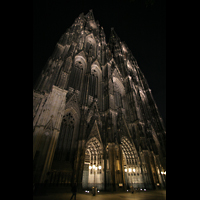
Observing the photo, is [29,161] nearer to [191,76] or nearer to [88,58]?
[191,76]

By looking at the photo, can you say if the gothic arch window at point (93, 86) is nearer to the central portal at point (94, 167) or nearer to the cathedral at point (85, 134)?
the cathedral at point (85, 134)

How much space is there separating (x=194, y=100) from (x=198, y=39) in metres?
0.91

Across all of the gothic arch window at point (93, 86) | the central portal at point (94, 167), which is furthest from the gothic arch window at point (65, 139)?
the gothic arch window at point (93, 86)

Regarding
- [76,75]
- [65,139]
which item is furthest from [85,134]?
[76,75]

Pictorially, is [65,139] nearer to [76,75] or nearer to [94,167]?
[94,167]

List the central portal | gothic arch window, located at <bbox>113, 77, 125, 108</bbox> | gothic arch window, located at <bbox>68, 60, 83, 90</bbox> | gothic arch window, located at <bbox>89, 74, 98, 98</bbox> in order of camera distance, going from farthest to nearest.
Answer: gothic arch window, located at <bbox>113, 77, 125, 108</bbox> < gothic arch window, located at <bbox>89, 74, 98, 98</bbox> < gothic arch window, located at <bbox>68, 60, 83, 90</bbox> < the central portal

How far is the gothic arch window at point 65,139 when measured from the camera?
1062cm

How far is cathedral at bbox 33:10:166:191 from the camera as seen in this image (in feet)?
29.7

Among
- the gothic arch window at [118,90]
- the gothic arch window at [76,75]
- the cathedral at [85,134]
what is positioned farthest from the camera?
the gothic arch window at [118,90]

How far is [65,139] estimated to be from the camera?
11.6 metres

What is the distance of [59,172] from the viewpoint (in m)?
9.09

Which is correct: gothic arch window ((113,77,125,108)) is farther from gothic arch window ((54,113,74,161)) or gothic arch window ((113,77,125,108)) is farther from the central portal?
gothic arch window ((54,113,74,161))

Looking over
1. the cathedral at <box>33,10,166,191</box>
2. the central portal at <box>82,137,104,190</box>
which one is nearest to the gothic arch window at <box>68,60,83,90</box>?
the cathedral at <box>33,10,166,191</box>

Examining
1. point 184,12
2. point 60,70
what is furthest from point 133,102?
point 184,12
